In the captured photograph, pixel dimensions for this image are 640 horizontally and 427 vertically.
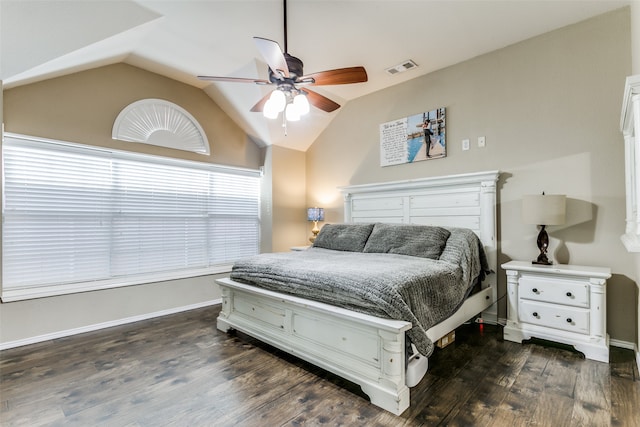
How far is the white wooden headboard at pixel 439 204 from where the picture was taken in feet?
10.1

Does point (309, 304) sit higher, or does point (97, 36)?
point (97, 36)

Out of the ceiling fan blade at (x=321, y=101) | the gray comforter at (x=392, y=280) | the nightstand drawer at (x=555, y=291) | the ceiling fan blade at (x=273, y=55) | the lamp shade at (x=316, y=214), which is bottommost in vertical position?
the nightstand drawer at (x=555, y=291)

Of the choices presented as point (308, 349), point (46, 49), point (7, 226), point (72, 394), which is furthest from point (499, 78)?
point (7, 226)

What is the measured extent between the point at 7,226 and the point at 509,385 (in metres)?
4.09

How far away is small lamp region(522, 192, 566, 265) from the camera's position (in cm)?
252

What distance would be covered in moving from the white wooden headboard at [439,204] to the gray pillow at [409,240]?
1.59 ft

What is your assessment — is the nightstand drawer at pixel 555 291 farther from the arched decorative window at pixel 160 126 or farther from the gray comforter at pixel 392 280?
the arched decorative window at pixel 160 126

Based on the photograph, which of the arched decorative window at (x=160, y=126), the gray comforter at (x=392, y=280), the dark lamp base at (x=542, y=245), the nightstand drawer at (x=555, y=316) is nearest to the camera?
the gray comforter at (x=392, y=280)

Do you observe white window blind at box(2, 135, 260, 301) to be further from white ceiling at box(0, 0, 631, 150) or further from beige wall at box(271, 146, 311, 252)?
white ceiling at box(0, 0, 631, 150)

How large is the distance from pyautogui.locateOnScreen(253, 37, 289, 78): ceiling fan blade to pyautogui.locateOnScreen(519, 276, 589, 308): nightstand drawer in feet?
8.37

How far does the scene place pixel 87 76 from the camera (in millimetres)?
3068

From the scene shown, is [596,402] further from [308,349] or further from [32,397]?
[32,397]

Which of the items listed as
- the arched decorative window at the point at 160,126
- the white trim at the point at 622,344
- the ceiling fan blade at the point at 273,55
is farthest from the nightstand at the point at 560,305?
the arched decorative window at the point at 160,126

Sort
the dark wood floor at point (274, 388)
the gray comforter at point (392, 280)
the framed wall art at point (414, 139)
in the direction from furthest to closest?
the framed wall art at point (414, 139), the gray comforter at point (392, 280), the dark wood floor at point (274, 388)
